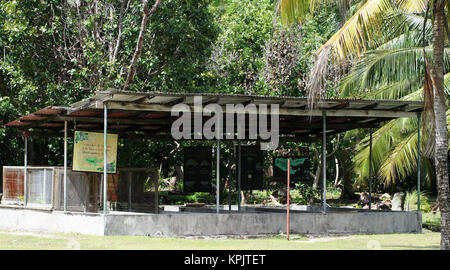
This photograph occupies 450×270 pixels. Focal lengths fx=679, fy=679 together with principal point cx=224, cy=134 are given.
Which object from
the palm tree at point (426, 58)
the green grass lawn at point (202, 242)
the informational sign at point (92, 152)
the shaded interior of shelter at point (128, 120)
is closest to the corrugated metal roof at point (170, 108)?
the shaded interior of shelter at point (128, 120)

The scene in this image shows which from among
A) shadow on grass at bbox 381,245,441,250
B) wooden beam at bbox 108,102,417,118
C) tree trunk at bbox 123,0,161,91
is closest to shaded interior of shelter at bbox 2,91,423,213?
wooden beam at bbox 108,102,417,118

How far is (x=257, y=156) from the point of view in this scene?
22047 mm

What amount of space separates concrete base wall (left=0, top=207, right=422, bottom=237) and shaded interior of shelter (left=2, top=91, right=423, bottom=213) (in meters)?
0.64

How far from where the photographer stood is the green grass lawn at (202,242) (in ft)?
43.9

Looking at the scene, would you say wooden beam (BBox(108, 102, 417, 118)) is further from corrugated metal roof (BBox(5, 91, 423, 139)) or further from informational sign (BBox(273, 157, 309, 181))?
informational sign (BBox(273, 157, 309, 181))

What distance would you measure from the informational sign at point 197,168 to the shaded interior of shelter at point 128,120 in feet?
4.39

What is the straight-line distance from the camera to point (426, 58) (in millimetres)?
12742

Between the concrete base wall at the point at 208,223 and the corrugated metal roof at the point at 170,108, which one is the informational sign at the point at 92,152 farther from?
the concrete base wall at the point at 208,223

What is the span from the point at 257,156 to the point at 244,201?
7.31 meters

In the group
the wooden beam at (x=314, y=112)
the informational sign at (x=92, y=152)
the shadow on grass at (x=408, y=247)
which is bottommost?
the shadow on grass at (x=408, y=247)

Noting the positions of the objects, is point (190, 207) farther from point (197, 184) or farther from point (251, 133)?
point (251, 133)

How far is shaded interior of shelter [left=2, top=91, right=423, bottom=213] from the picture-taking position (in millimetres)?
15805

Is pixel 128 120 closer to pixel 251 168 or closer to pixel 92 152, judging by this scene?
pixel 92 152
